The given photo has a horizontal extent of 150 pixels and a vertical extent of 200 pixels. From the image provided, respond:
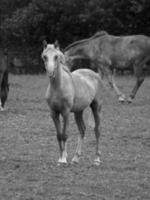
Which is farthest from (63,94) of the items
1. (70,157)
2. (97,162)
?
(70,157)

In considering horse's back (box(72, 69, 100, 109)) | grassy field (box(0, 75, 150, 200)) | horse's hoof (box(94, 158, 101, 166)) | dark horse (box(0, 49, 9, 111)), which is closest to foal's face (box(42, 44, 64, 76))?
horse's back (box(72, 69, 100, 109))

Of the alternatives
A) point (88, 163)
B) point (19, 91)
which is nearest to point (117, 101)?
point (19, 91)

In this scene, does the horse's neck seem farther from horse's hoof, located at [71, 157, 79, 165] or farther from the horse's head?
horse's hoof, located at [71, 157, 79, 165]

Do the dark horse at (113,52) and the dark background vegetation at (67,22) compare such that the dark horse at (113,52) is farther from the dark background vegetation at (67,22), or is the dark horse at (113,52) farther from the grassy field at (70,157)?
the dark background vegetation at (67,22)

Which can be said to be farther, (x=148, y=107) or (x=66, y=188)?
(x=148, y=107)

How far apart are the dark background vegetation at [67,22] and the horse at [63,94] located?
82.0ft

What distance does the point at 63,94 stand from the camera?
29.6 ft

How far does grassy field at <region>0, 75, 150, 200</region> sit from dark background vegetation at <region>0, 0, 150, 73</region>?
18222 mm

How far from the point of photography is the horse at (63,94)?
8914mm

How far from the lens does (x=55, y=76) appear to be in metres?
9.06

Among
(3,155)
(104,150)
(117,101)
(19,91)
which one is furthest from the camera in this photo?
(19,91)

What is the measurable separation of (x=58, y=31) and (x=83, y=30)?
5.01 ft

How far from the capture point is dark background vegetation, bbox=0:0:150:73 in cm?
3500

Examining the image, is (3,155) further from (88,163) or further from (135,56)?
(135,56)
